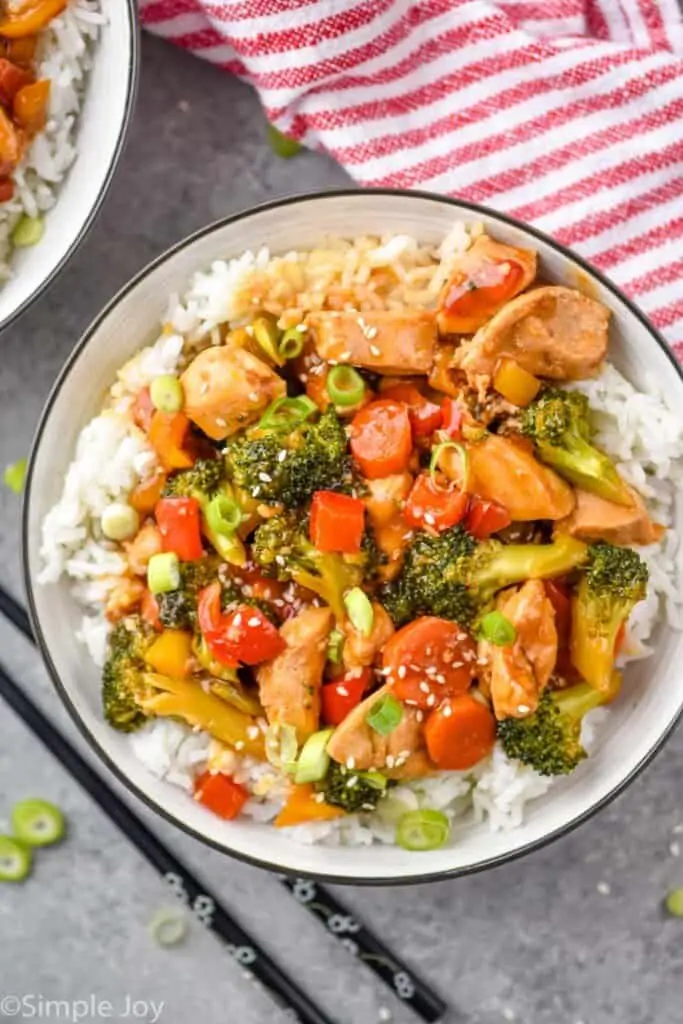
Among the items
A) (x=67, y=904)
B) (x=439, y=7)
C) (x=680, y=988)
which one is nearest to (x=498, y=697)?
(x=680, y=988)

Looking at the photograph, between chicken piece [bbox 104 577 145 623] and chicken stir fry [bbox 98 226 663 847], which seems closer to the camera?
chicken stir fry [bbox 98 226 663 847]

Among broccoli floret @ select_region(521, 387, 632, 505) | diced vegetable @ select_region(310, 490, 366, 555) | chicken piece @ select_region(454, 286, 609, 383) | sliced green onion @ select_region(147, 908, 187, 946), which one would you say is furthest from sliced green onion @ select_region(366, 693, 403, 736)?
sliced green onion @ select_region(147, 908, 187, 946)

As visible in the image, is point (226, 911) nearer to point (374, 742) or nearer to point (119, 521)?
point (374, 742)

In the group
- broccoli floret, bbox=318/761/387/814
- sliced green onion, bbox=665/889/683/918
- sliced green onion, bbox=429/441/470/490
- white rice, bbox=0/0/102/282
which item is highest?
white rice, bbox=0/0/102/282

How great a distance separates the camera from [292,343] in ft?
9.36

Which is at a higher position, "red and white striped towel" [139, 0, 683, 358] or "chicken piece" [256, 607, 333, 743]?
"red and white striped towel" [139, 0, 683, 358]

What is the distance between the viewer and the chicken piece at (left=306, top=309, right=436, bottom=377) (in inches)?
109

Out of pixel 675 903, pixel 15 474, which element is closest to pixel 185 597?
pixel 15 474

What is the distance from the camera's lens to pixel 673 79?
3.12 meters

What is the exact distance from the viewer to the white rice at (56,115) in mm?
3008

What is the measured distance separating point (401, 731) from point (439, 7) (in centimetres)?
197

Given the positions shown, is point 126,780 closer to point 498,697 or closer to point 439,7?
point 498,697

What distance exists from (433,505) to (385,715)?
0.52 m

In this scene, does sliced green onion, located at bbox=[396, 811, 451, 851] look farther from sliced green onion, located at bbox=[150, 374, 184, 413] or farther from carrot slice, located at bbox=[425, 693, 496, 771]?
sliced green onion, located at bbox=[150, 374, 184, 413]
